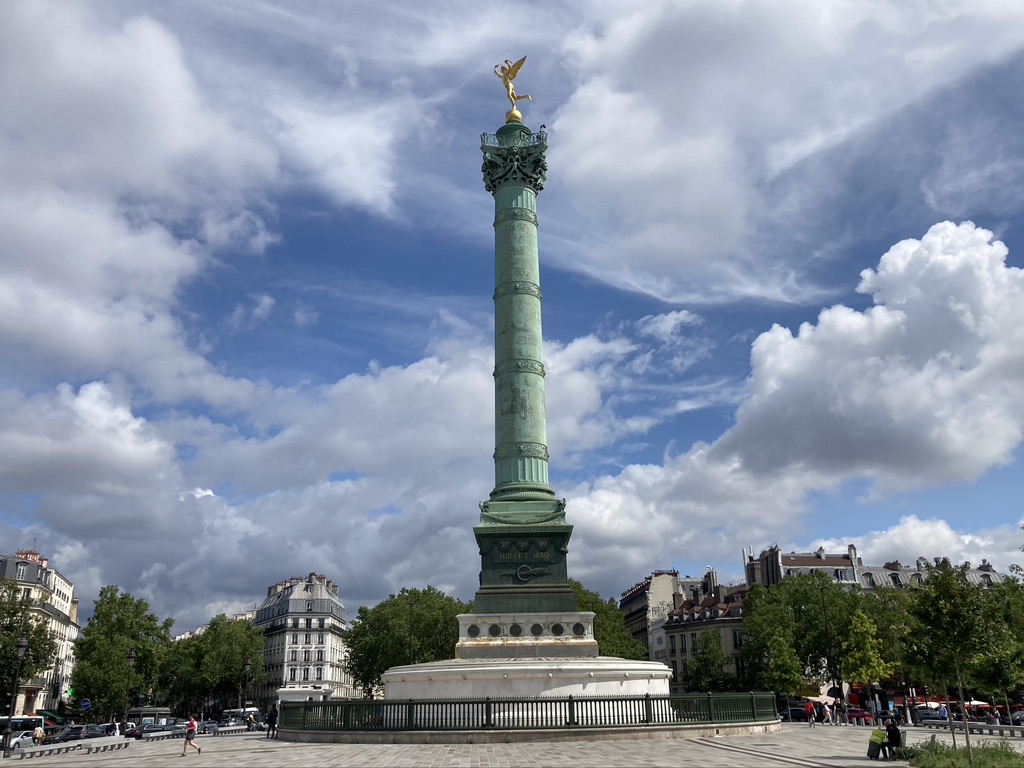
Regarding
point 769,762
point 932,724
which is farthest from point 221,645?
point 769,762

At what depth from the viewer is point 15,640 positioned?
Result: 1905 inches

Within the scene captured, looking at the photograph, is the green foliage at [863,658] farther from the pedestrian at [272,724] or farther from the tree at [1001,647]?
the pedestrian at [272,724]

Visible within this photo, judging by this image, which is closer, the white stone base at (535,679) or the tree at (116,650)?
the white stone base at (535,679)

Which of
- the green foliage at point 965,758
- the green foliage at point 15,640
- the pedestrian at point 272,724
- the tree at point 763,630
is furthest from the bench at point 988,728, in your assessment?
the green foliage at point 15,640

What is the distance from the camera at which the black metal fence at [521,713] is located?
80.4 ft

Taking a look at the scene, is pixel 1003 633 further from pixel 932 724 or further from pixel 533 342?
pixel 533 342

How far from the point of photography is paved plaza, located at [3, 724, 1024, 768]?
18.4 meters

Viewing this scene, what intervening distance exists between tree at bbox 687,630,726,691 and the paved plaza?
47.3 m

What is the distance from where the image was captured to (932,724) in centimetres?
3700

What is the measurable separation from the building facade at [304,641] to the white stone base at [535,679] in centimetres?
7203

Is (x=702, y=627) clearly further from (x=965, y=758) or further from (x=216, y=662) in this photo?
(x=965, y=758)

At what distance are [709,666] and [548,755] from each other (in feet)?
184

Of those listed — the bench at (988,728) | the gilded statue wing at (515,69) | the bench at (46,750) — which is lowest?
the bench at (988,728)

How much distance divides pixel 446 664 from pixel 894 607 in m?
44.2
